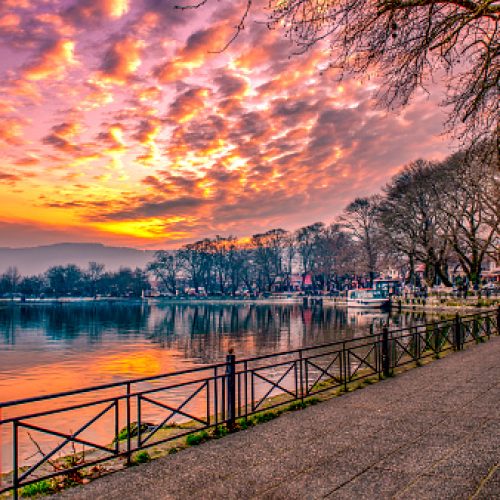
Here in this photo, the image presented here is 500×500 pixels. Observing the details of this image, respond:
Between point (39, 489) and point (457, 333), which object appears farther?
point (457, 333)

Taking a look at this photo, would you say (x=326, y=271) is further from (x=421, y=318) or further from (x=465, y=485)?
(x=465, y=485)

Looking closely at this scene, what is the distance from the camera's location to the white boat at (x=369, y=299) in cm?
6638

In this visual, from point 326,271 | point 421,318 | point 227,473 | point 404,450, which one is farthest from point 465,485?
point 326,271

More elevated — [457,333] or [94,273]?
[94,273]

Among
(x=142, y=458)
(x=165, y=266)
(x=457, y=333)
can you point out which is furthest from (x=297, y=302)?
(x=142, y=458)

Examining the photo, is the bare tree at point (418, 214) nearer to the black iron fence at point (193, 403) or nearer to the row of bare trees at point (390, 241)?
the row of bare trees at point (390, 241)

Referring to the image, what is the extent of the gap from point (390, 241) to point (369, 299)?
16449 mm

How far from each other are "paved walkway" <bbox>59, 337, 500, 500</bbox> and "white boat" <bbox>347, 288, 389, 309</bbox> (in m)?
57.3

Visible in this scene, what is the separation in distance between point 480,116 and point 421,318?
40.8 m

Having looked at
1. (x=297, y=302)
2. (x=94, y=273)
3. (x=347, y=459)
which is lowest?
(x=297, y=302)

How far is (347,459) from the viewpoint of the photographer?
690 cm

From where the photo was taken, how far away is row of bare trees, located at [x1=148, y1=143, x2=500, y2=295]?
4094 cm

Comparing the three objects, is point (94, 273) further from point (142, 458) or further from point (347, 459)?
point (347, 459)

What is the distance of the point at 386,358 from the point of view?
13.7m
